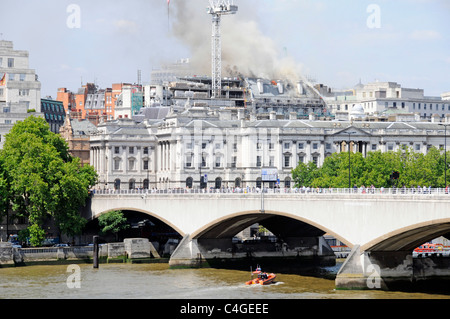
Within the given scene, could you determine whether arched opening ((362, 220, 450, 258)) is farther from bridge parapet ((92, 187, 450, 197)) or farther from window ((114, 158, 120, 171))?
window ((114, 158, 120, 171))

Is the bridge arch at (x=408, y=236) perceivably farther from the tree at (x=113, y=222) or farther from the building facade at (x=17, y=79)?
the building facade at (x=17, y=79)

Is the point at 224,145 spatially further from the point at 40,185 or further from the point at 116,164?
the point at 40,185

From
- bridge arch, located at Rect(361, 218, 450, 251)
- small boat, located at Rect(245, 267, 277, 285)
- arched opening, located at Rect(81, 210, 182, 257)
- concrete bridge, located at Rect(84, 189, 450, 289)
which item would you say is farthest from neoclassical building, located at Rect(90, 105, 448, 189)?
bridge arch, located at Rect(361, 218, 450, 251)

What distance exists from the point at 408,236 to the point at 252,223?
2971 cm

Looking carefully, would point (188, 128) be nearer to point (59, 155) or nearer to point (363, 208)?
point (59, 155)

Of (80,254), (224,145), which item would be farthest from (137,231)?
(224,145)

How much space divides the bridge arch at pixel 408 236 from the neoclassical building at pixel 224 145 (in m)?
75.4

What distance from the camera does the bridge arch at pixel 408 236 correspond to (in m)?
96.6

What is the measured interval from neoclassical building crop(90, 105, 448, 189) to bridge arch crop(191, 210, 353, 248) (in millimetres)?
44126

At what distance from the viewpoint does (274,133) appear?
183 m

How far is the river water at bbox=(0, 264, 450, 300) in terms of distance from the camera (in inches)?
3996
